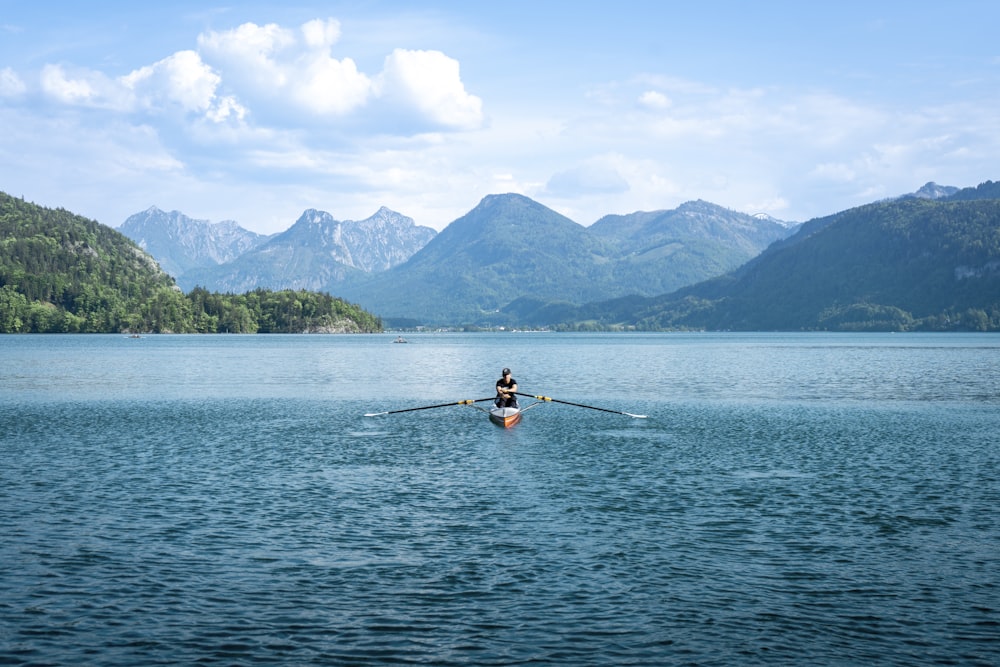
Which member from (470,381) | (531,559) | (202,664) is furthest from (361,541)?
(470,381)

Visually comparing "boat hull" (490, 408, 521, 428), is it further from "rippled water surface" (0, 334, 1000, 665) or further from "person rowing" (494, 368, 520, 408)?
"rippled water surface" (0, 334, 1000, 665)

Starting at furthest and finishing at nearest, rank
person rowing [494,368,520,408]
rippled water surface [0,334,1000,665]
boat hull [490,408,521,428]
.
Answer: person rowing [494,368,520,408] → boat hull [490,408,521,428] → rippled water surface [0,334,1000,665]

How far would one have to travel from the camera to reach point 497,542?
99.7 ft

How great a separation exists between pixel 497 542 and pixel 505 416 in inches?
1479

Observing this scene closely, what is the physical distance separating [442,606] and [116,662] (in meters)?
8.21

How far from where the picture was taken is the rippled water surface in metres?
21.2

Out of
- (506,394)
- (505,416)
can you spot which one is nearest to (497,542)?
(505,416)

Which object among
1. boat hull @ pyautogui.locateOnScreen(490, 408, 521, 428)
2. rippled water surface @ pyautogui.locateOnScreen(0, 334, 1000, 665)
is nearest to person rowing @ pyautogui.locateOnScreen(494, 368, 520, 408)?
boat hull @ pyautogui.locateOnScreen(490, 408, 521, 428)

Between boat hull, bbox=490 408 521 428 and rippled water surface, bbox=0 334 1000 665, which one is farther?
boat hull, bbox=490 408 521 428

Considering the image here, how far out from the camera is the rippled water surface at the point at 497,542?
21.2 metres

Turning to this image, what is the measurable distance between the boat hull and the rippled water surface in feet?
3.28

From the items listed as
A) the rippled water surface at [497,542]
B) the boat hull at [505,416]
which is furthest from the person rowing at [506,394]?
the rippled water surface at [497,542]

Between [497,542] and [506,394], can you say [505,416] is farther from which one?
[497,542]

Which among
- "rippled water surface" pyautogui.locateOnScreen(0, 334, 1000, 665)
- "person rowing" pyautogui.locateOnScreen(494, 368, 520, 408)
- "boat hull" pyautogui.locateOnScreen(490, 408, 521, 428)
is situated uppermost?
"person rowing" pyautogui.locateOnScreen(494, 368, 520, 408)
